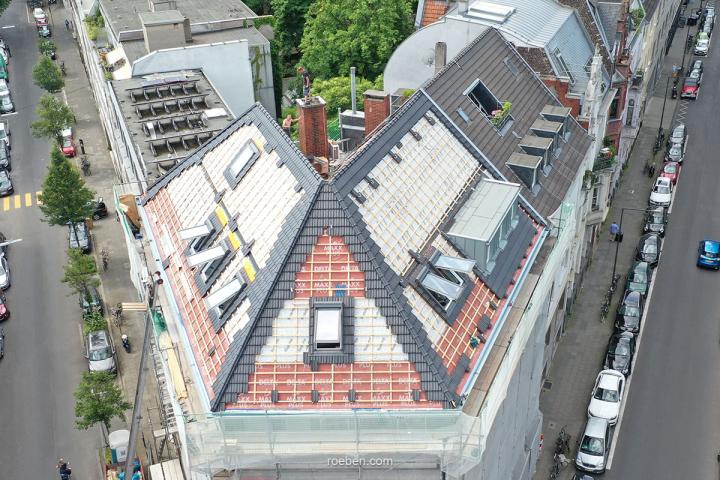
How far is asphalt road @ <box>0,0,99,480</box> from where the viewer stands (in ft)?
164

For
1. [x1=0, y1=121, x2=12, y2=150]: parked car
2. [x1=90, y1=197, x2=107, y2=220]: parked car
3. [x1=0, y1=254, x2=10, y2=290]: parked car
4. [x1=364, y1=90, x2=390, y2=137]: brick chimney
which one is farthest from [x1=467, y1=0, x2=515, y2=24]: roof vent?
[x1=0, y1=121, x2=12, y2=150]: parked car

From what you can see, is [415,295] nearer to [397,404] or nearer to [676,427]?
[397,404]

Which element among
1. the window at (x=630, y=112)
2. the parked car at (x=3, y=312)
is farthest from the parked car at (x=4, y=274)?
the window at (x=630, y=112)

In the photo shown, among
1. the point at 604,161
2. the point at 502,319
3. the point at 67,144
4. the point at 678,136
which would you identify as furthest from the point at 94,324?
the point at 678,136

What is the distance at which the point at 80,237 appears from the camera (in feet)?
230

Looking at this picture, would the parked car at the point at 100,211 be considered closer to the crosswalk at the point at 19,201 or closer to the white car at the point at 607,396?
the crosswalk at the point at 19,201

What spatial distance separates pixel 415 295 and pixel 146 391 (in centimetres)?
2736

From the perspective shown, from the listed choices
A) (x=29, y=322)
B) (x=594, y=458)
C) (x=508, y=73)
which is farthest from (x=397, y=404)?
(x=29, y=322)

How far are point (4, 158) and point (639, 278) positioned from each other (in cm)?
5926

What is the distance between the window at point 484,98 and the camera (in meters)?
46.7

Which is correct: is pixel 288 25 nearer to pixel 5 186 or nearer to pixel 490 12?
pixel 5 186

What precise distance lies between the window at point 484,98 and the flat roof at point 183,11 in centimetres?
3617

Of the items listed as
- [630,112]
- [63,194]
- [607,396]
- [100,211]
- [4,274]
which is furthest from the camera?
[630,112]

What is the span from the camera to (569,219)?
4472 cm
